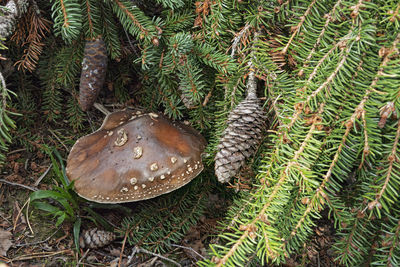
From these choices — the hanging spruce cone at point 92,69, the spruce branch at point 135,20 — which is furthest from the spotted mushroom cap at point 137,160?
the spruce branch at point 135,20

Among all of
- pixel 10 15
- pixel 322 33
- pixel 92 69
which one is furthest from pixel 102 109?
pixel 322 33

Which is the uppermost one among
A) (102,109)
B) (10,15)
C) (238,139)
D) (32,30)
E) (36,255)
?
(10,15)

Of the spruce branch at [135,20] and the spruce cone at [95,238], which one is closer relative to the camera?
the spruce branch at [135,20]

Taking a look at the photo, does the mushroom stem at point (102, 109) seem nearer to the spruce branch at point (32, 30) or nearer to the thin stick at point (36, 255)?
the spruce branch at point (32, 30)

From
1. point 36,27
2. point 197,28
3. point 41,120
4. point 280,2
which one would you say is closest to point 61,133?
point 41,120

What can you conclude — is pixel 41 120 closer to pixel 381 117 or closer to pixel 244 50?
pixel 244 50

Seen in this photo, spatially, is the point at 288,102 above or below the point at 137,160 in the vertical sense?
above

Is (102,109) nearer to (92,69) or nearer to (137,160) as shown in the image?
(92,69)
